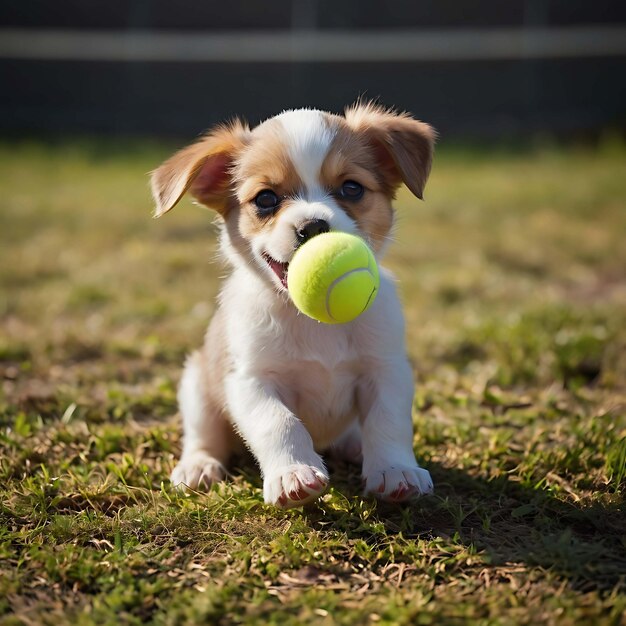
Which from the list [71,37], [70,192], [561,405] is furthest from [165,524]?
[71,37]

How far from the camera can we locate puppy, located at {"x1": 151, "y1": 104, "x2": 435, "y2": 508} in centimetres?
326

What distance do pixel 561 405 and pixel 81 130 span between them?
11428mm

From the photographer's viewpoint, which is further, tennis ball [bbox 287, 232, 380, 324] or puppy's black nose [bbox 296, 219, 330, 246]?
puppy's black nose [bbox 296, 219, 330, 246]

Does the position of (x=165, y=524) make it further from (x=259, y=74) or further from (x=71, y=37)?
(x=71, y=37)

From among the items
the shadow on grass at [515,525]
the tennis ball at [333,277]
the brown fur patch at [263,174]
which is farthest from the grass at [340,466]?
the brown fur patch at [263,174]

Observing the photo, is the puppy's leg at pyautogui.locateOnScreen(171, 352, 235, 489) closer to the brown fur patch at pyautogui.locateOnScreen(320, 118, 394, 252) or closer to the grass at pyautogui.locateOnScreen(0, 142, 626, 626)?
the grass at pyautogui.locateOnScreen(0, 142, 626, 626)

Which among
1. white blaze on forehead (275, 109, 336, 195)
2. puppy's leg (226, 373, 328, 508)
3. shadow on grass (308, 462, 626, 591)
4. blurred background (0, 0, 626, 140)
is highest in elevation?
blurred background (0, 0, 626, 140)

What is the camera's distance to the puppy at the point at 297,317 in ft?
10.7

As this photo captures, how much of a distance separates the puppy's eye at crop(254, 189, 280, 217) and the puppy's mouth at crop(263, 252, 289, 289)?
0.19 m

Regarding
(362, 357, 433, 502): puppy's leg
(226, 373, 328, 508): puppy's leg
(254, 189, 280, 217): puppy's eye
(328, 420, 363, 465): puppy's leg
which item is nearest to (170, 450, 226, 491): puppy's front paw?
(226, 373, 328, 508): puppy's leg

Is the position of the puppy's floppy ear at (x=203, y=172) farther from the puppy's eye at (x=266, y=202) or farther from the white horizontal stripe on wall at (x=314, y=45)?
the white horizontal stripe on wall at (x=314, y=45)

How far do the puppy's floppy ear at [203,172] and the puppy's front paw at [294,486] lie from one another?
127 cm

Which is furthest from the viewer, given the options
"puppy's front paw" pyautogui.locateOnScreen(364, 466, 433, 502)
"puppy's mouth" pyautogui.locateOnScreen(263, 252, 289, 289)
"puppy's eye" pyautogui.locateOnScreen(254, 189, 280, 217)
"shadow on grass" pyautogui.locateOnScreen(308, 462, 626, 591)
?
"puppy's eye" pyautogui.locateOnScreen(254, 189, 280, 217)

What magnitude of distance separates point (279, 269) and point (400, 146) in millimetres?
771
